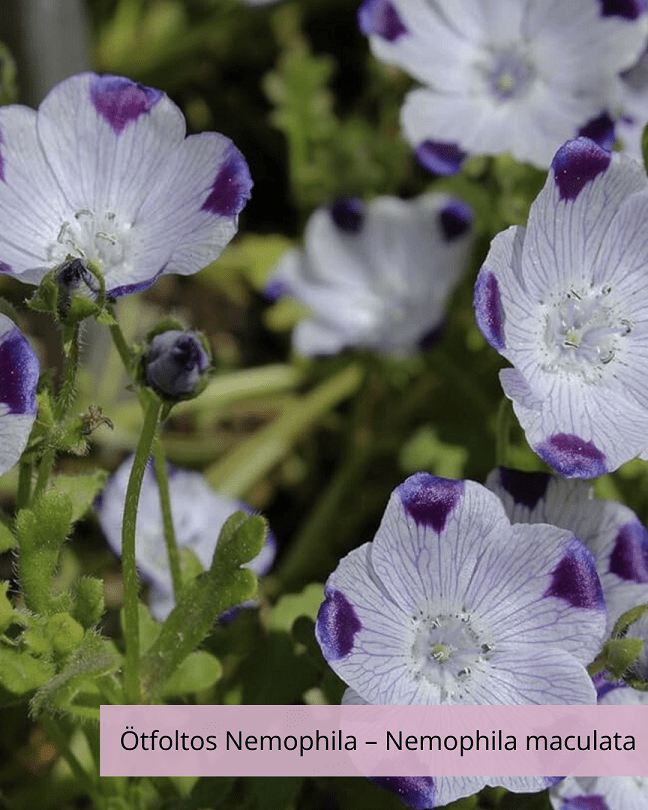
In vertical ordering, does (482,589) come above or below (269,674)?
above

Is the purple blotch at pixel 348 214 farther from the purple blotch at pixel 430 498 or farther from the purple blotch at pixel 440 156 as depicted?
the purple blotch at pixel 430 498

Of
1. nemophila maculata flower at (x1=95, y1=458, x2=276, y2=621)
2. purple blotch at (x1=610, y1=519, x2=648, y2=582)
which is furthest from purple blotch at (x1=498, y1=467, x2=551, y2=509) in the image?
nemophila maculata flower at (x1=95, y1=458, x2=276, y2=621)

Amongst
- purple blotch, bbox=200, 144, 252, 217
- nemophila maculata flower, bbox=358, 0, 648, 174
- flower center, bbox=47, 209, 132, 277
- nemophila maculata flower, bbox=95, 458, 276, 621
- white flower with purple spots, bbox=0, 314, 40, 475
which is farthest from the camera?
nemophila maculata flower, bbox=358, 0, 648, 174

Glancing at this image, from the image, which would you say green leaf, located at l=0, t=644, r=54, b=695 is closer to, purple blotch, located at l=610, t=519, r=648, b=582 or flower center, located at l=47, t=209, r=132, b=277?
flower center, located at l=47, t=209, r=132, b=277

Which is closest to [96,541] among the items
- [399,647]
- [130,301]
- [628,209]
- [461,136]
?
[130,301]

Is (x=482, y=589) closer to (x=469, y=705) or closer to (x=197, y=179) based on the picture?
(x=469, y=705)

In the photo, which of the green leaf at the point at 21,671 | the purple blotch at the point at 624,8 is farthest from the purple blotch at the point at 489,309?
the purple blotch at the point at 624,8

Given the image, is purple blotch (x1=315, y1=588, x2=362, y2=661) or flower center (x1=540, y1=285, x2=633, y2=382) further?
flower center (x1=540, y1=285, x2=633, y2=382)
